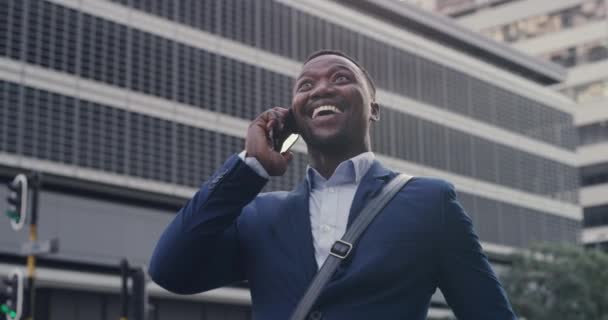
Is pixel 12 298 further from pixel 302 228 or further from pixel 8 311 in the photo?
pixel 302 228

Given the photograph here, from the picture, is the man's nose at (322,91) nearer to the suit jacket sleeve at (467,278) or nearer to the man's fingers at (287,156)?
the man's fingers at (287,156)

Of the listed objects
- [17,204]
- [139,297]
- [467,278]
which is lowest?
[467,278]

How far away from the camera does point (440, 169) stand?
157 feet

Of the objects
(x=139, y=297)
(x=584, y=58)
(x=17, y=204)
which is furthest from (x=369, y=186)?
(x=584, y=58)

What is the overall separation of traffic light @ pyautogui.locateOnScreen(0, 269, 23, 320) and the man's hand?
15366 millimetres

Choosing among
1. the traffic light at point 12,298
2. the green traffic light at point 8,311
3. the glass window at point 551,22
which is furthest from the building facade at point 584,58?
the green traffic light at point 8,311

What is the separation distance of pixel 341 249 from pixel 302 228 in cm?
21

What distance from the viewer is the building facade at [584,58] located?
65.1 metres

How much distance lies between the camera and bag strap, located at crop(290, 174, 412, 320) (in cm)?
281

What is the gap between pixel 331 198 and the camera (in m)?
3.08

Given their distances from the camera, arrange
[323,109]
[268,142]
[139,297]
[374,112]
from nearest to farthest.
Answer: [268,142] < [323,109] < [374,112] < [139,297]

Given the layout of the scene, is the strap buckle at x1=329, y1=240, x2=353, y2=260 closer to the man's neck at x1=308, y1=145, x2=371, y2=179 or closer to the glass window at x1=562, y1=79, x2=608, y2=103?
the man's neck at x1=308, y1=145, x2=371, y2=179

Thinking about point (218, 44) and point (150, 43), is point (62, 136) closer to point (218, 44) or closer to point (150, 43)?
point (150, 43)

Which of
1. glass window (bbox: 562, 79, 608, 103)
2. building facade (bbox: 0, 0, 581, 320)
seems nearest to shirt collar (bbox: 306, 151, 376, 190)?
building facade (bbox: 0, 0, 581, 320)
